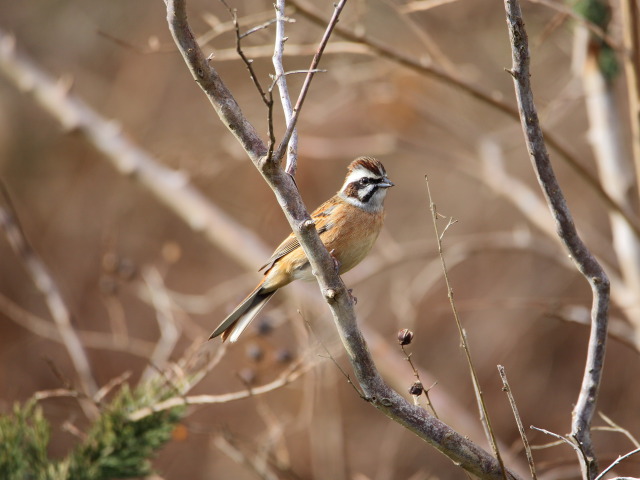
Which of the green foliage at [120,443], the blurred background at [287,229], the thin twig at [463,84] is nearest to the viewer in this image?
the green foliage at [120,443]

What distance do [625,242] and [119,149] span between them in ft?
14.4

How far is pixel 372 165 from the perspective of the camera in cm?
471

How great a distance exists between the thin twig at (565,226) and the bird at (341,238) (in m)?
1.80

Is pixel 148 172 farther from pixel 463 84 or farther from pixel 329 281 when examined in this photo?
pixel 329 281

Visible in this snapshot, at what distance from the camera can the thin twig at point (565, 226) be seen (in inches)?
96.6

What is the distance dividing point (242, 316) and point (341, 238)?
0.78m

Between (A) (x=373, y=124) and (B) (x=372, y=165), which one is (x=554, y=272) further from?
(B) (x=372, y=165)

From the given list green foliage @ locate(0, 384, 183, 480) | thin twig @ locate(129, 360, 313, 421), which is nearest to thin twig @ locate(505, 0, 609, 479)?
thin twig @ locate(129, 360, 313, 421)

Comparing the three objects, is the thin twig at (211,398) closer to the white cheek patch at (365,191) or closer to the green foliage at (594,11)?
the white cheek patch at (365,191)

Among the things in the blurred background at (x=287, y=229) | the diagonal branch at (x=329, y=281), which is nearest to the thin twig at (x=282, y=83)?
the diagonal branch at (x=329, y=281)

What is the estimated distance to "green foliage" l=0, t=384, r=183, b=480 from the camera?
3045 millimetres

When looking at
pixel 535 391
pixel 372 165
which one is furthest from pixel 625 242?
pixel 535 391

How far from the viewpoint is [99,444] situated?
326 centimetres

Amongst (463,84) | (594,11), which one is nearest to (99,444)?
(463,84)
